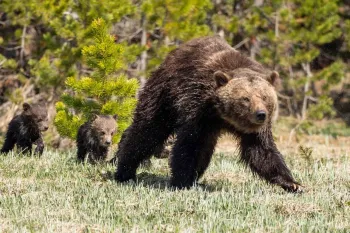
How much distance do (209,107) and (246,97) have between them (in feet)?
1.50

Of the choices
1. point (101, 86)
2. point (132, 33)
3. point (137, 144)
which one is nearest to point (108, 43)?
point (101, 86)

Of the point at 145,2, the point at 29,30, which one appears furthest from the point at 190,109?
the point at 29,30

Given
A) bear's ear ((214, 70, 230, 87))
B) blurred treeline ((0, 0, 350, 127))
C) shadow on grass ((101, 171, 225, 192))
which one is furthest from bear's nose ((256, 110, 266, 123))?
blurred treeline ((0, 0, 350, 127))

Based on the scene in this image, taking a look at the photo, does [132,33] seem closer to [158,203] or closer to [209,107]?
[209,107]

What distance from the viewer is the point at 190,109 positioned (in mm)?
7195

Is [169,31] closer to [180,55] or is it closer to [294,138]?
[180,55]

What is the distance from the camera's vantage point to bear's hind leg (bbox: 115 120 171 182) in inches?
311

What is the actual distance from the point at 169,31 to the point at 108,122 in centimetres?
423

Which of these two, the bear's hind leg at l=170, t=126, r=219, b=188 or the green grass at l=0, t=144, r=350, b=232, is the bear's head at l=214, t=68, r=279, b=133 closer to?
the bear's hind leg at l=170, t=126, r=219, b=188

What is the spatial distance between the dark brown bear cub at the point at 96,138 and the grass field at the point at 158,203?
774 millimetres

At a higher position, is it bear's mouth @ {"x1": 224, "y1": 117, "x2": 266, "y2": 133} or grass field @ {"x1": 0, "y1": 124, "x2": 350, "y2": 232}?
bear's mouth @ {"x1": 224, "y1": 117, "x2": 266, "y2": 133}

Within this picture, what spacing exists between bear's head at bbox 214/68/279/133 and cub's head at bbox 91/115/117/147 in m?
2.96

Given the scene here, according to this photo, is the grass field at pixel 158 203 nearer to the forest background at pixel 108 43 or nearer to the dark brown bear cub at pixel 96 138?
the dark brown bear cub at pixel 96 138

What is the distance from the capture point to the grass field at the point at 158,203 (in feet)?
18.0
